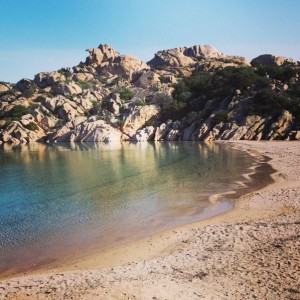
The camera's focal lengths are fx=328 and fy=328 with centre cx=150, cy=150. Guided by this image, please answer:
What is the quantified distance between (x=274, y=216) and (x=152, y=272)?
351 inches

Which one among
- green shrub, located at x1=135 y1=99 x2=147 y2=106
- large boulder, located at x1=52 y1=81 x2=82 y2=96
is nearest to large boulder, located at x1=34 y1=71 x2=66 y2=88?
large boulder, located at x1=52 y1=81 x2=82 y2=96

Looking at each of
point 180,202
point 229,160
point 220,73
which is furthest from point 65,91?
point 180,202

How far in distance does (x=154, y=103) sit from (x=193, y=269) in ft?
327

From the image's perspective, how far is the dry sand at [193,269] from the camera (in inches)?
398

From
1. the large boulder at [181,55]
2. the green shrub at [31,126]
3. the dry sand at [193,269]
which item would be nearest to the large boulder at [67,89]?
the green shrub at [31,126]

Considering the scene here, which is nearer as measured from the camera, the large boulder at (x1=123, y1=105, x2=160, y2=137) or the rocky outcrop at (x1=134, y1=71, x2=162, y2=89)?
the large boulder at (x1=123, y1=105, x2=160, y2=137)

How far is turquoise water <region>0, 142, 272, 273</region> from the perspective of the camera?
53.9 feet

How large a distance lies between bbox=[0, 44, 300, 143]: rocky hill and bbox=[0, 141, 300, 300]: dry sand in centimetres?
6127

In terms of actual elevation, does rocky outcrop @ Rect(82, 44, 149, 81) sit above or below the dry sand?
above

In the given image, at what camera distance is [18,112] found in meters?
110

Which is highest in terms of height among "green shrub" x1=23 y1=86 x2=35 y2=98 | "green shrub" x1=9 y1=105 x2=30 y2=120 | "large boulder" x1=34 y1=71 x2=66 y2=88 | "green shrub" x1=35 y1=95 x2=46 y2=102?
"large boulder" x1=34 y1=71 x2=66 y2=88

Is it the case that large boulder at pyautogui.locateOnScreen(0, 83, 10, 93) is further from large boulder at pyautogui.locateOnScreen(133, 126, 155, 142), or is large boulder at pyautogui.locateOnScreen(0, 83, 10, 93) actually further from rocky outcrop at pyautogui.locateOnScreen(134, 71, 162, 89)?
large boulder at pyautogui.locateOnScreen(133, 126, 155, 142)

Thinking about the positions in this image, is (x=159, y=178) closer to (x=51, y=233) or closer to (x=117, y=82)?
(x=51, y=233)

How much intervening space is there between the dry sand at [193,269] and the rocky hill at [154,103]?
201 feet
